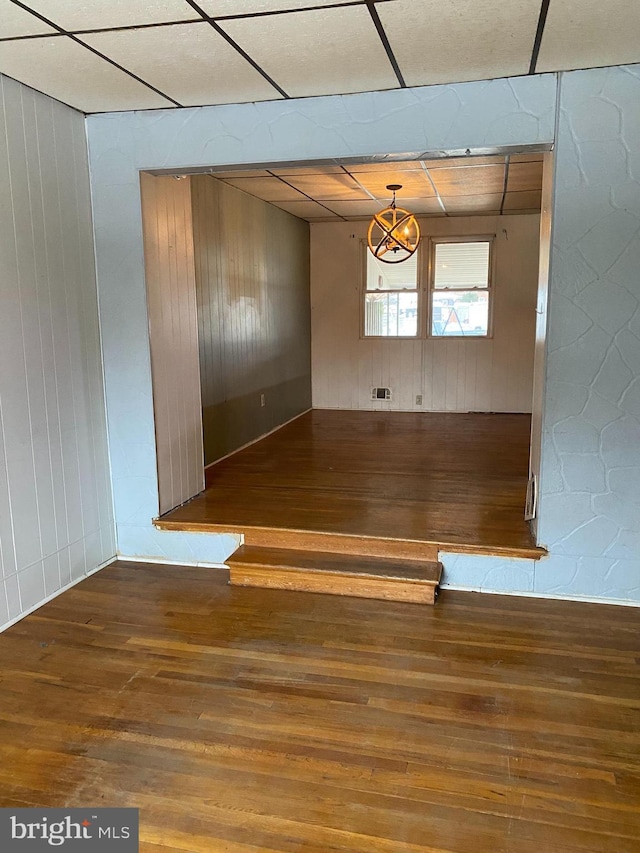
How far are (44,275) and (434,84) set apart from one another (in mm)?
2100

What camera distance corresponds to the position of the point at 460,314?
761cm

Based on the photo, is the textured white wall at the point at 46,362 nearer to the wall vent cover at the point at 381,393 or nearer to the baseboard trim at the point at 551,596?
the baseboard trim at the point at 551,596

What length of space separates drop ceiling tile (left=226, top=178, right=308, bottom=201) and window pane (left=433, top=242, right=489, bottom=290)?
2.20 metres

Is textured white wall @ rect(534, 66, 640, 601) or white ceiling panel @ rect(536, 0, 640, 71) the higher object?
white ceiling panel @ rect(536, 0, 640, 71)

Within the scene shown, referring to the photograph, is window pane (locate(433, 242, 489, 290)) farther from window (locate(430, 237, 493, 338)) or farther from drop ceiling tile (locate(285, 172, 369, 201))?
drop ceiling tile (locate(285, 172, 369, 201))

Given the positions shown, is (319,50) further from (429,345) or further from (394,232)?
(429,345)

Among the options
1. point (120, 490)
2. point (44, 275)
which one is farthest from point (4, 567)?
point (44, 275)

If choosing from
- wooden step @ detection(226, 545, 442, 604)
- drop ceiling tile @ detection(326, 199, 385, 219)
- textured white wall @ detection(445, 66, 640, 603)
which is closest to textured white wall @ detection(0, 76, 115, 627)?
wooden step @ detection(226, 545, 442, 604)

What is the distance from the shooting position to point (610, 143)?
2.77 m

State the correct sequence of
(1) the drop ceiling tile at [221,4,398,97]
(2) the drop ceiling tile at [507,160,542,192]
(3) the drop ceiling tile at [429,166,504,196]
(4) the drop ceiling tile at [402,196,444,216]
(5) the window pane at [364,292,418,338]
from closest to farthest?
1. (1) the drop ceiling tile at [221,4,398,97]
2. (2) the drop ceiling tile at [507,160,542,192]
3. (3) the drop ceiling tile at [429,166,504,196]
4. (4) the drop ceiling tile at [402,196,444,216]
5. (5) the window pane at [364,292,418,338]

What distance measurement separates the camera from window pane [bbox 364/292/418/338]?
7.71 m

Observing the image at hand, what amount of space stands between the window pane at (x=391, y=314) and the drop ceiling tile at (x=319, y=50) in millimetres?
4828

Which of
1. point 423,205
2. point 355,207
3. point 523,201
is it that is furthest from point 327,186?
point 523,201

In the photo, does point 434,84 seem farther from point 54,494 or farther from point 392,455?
point 392,455
